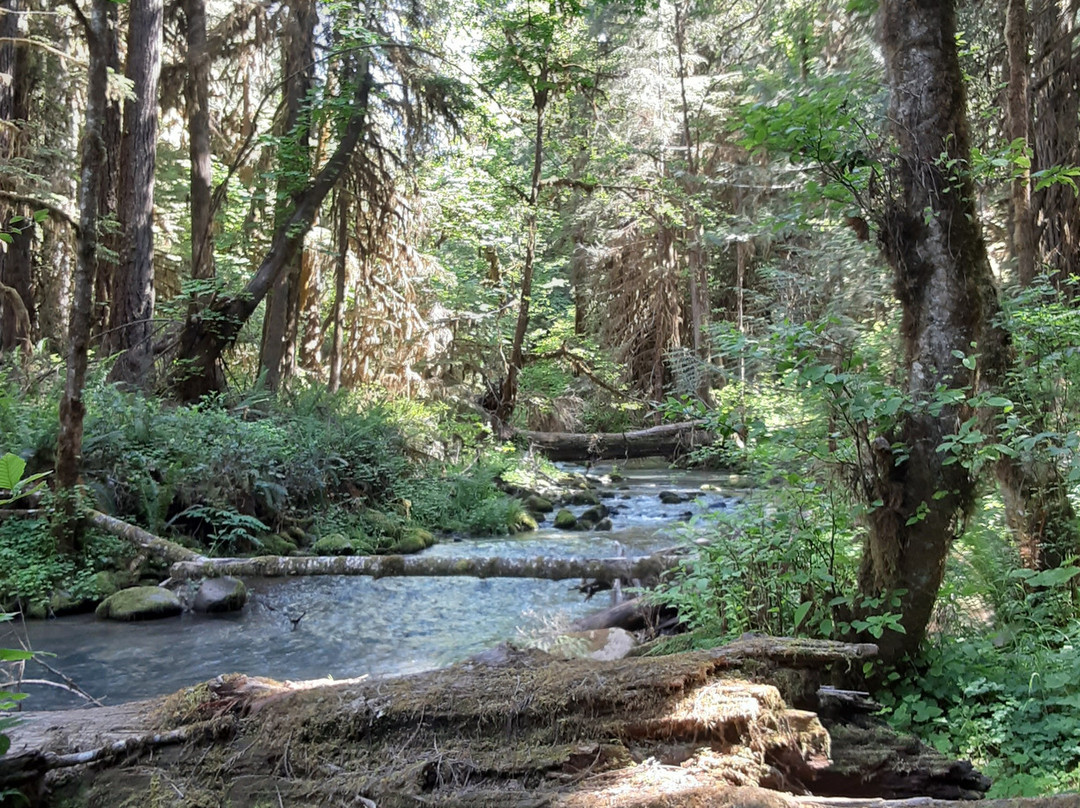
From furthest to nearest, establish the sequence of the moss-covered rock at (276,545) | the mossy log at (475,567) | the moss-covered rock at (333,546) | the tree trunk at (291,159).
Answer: the tree trunk at (291,159) → the moss-covered rock at (333,546) → the moss-covered rock at (276,545) → the mossy log at (475,567)

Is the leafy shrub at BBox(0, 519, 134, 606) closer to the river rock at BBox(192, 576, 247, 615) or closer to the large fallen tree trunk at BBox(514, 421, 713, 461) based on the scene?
the river rock at BBox(192, 576, 247, 615)

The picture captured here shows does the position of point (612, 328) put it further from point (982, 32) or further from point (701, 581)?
point (701, 581)

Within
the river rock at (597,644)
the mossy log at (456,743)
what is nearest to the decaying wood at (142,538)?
the river rock at (597,644)

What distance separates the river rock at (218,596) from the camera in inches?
305

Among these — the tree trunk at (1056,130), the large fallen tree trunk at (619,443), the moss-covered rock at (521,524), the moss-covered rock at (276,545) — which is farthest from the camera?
the large fallen tree trunk at (619,443)

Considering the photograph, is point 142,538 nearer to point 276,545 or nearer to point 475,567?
point 276,545

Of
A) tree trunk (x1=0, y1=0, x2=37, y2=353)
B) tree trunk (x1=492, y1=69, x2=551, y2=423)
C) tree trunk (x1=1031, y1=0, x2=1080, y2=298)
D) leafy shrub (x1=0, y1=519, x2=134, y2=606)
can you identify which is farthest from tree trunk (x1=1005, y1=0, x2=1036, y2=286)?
tree trunk (x1=0, y1=0, x2=37, y2=353)

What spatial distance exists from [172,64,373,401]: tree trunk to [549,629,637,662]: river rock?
8.92 m

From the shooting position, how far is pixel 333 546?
977 centimetres

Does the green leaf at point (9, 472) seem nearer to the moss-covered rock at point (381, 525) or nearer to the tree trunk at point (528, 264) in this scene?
the moss-covered rock at point (381, 525)

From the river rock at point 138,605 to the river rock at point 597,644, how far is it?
14.1 feet

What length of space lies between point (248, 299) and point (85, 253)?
6231 millimetres

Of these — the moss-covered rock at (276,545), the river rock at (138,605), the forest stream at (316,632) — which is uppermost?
the moss-covered rock at (276,545)

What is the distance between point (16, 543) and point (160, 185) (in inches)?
590
